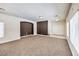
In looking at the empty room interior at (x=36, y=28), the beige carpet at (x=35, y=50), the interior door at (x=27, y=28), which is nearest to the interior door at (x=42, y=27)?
the empty room interior at (x=36, y=28)

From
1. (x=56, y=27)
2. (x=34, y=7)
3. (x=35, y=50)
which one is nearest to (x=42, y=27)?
(x=56, y=27)

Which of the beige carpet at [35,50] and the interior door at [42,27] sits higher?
the interior door at [42,27]

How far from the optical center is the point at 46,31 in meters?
11.7

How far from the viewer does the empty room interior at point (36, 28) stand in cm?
402

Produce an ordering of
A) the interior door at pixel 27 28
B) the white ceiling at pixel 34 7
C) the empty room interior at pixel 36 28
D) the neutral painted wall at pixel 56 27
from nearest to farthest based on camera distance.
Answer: the white ceiling at pixel 34 7 → the empty room interior at pixel 36 28 → the interior door at pixel 27 28 → the neutral painted wall at pixel 56 27

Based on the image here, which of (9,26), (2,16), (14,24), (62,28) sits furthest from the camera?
(62,28)

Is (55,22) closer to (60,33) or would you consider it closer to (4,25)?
(60,33)

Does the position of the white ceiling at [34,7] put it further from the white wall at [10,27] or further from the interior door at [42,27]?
the interior door at [42,27]

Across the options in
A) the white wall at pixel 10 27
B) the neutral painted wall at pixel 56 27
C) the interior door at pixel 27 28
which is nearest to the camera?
the white wall at pixel 10 27

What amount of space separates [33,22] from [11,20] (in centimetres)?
493

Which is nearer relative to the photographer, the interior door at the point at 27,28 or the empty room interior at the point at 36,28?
the empty room interior at the point at 36,28

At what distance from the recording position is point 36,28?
1203 centimetres

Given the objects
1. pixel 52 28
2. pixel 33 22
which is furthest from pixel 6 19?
pixel 52 28

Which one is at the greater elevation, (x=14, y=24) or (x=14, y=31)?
(x=14, y=24)
